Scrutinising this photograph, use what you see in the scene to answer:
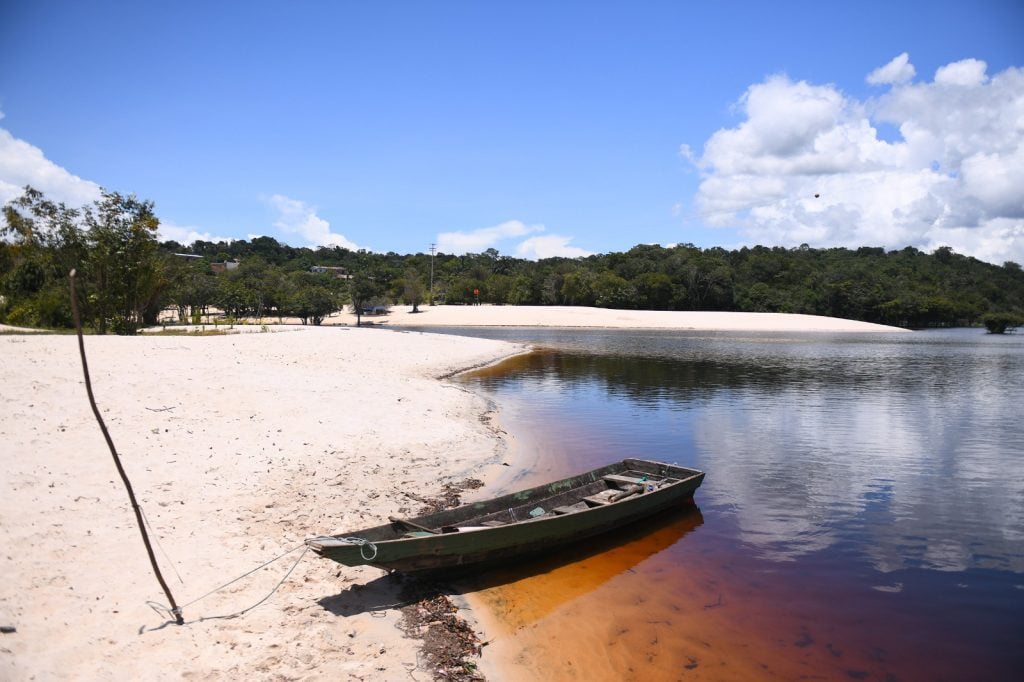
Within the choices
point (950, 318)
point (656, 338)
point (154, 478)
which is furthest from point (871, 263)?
point (154, 478)

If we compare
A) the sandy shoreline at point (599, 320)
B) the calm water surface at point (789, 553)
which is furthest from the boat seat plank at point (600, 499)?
the sandy shoreline at point (599, 320)

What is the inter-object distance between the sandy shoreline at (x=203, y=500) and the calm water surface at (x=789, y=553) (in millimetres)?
2501

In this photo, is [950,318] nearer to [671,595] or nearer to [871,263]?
[871,263]

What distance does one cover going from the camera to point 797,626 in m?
8.67

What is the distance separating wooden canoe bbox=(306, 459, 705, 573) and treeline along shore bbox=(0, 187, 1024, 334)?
31.5 m

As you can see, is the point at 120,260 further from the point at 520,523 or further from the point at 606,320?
the point at 606,320

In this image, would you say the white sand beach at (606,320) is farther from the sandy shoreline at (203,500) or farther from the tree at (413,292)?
the sandy shoreline at (203,500)

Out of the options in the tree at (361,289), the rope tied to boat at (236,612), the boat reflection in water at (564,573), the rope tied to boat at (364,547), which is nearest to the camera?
the rope tied to boat at (236,612)

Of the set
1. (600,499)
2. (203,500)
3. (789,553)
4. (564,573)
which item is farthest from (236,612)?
(789,553)

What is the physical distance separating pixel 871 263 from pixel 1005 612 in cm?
15256

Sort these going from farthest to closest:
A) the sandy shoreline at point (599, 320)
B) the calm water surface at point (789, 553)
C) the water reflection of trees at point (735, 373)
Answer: the sandy shoreline at point (599, 320) < the water reflection of trees at point (735, 373) < the calm water surface at point (789, 553)

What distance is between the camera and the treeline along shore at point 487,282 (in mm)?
34250

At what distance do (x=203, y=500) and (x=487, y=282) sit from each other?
391 ft

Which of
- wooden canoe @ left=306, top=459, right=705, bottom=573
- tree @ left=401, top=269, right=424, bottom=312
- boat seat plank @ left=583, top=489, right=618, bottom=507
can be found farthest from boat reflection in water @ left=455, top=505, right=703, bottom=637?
tree @ left=401, top=269, right=424, bottom=312
